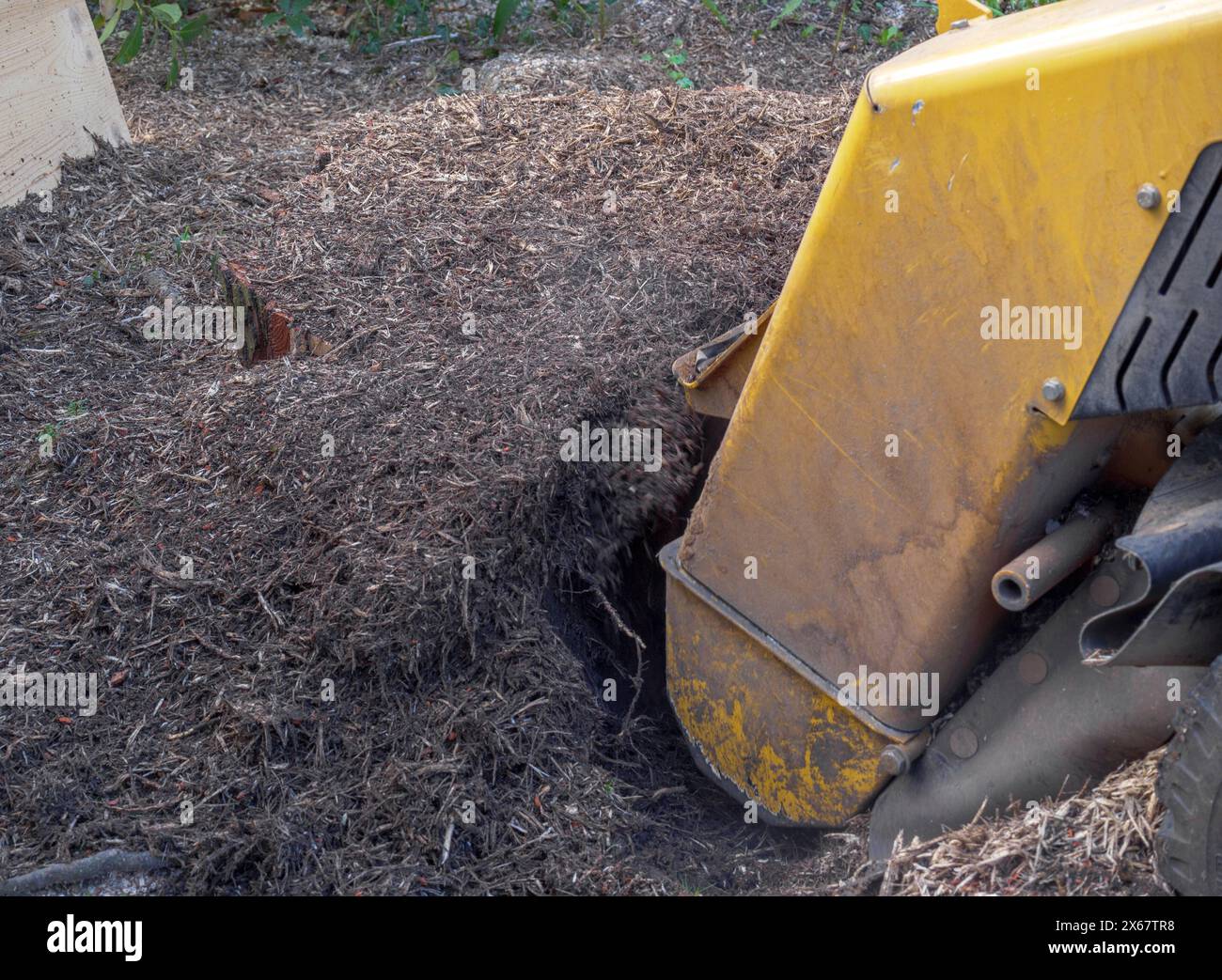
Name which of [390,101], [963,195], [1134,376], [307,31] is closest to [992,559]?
[1134,376]

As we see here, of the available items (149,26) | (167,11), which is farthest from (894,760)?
(149,26)

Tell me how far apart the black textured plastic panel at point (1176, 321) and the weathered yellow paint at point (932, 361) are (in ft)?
0.08

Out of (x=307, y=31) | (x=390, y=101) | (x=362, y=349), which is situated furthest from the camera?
(x=307, y=31)

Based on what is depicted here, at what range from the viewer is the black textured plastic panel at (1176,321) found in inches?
68.7

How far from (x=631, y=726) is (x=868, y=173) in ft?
5.24

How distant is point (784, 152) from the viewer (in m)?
4.18

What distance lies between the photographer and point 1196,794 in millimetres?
1820

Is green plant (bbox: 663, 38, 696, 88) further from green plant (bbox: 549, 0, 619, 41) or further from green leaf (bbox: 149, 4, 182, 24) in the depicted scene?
green leaf (bbox: 149, 4, 182, 24)

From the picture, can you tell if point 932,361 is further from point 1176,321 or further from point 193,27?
point 193,27

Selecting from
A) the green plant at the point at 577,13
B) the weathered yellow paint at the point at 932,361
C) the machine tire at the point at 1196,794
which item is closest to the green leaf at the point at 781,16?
the green plant at the point at 577,13

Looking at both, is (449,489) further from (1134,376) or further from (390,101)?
(390,101)

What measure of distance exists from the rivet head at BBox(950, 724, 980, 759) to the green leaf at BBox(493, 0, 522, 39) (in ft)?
13.9

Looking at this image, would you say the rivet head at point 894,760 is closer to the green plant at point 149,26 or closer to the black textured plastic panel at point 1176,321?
the black textured plastic panel at point 1176,321

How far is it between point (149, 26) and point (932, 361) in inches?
215
